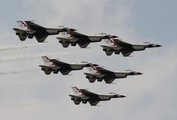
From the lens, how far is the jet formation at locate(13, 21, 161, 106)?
163 m

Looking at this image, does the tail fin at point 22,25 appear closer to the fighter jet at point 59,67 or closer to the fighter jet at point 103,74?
the fighter jet at point 59,67

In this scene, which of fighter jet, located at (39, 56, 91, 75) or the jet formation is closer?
the jet formation

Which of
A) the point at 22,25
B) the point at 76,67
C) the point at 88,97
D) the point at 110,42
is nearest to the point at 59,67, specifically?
the point at 76,67

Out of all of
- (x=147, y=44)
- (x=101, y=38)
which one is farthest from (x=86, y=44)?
(x=147, y=44)

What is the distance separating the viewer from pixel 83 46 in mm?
166000

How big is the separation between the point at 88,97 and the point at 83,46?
16.5m

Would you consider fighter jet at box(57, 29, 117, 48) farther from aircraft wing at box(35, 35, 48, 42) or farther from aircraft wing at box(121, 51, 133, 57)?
aircraft wing at box(121, 51, 133, 57)

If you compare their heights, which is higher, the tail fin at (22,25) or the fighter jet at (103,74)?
the tail fin at (22,25)

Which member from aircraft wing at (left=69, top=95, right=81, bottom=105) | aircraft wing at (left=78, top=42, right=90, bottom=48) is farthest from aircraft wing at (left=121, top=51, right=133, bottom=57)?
aircraft wing at (left=69, top=95, right=81, bottom=105)

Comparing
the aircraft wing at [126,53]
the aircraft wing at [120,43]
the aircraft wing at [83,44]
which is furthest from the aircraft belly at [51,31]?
the aircraft wing at [126,53]

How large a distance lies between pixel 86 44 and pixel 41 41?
456 inches

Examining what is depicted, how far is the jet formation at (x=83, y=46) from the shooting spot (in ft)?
534

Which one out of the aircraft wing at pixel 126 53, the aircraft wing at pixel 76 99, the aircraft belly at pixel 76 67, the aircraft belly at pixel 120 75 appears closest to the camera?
the aircraft belly at pixel 76 67

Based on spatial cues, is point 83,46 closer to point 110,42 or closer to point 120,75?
point 110,42
